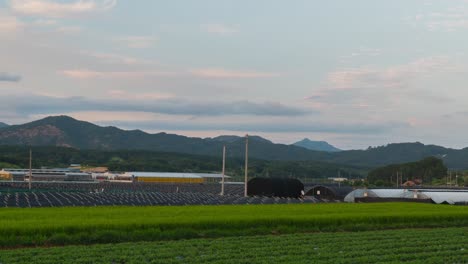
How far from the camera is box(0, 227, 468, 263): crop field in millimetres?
13742

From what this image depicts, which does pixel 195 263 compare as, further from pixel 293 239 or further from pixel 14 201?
pixel 14 201

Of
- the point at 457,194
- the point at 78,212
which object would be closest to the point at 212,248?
the point at 78,212

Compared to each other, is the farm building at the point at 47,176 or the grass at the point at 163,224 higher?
the farm building at the point at 47,176

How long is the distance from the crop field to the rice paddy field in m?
0.02

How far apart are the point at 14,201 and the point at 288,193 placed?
24.0m

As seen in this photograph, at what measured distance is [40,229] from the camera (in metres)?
17.4

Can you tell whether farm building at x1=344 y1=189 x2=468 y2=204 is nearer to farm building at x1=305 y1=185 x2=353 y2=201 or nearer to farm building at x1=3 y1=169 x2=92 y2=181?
farm building at x1=305 y1=185 x2=353 y2=201

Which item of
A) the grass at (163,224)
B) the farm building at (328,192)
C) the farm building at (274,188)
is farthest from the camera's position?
the farm building at (274,188)

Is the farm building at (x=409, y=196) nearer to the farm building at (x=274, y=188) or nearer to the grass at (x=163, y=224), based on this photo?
the farm building at (x=274, y=188)

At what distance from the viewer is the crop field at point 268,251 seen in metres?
13.7

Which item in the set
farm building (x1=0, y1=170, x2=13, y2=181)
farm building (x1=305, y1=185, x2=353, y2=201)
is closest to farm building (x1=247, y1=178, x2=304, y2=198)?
farm building (x1=305, y1=185, x2=353, y2=201)

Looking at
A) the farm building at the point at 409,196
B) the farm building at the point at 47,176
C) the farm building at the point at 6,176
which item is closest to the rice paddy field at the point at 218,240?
the farm building at the point at 409,196

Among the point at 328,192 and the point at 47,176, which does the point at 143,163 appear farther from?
the point at 328,192

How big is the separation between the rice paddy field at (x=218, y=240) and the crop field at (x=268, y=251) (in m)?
0.02
